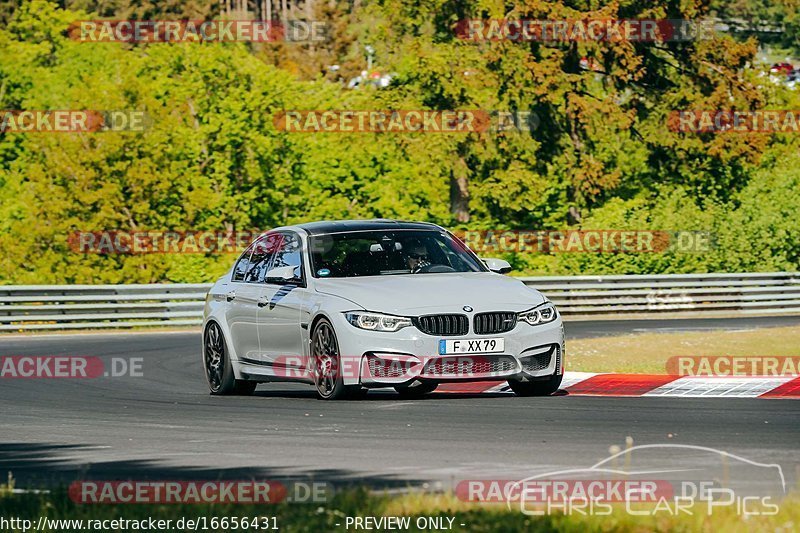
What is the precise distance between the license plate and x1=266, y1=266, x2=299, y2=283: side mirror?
75.2 inches

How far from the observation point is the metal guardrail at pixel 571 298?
31297 mm

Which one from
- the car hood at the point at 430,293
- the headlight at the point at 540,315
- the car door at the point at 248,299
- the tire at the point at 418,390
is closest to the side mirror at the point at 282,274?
the car hood at the point at 430,293

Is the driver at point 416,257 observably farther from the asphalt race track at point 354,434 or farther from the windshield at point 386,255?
the asphalt race track at point 354,434

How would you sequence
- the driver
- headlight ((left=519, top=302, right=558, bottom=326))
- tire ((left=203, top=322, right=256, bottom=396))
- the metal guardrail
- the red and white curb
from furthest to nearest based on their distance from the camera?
the metal guardrail → tire ((left=203, top=322, right=256, bottom=396)) → the driver → the red and white curb → headlight ((left=519, top=302, right=558, bottom=326))

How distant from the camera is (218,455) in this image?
9.73 metres

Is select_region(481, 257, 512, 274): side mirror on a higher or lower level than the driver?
lower

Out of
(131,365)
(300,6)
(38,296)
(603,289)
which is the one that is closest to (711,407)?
(131,365)

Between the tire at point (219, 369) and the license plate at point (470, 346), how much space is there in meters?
3.14

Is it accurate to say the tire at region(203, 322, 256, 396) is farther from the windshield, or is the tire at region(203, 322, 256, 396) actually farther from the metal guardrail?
the metal guardrail

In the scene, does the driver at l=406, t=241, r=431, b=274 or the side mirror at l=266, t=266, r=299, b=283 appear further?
the driver at l=406, t=241, r=431, b=274

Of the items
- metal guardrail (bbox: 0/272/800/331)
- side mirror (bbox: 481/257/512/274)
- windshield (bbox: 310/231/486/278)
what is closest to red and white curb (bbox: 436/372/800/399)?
side mirror (bbox: 481/257/512/274)

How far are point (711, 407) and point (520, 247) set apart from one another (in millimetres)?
35323

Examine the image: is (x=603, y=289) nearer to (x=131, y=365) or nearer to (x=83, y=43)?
(x=131, y=365)

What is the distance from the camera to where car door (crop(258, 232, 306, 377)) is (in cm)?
1383
